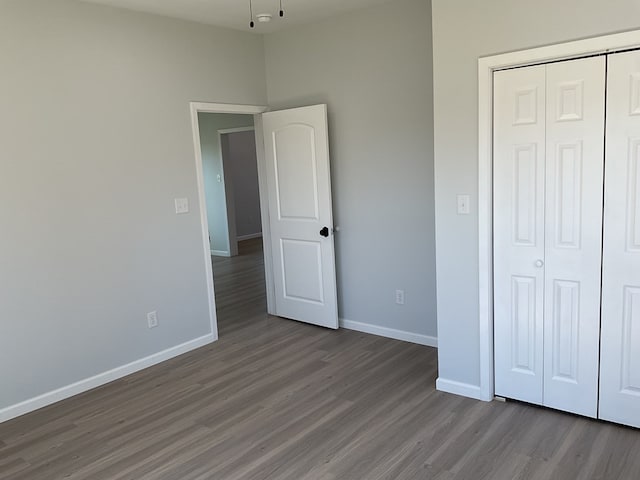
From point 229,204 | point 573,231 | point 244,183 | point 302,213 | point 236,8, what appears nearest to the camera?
point 573,231

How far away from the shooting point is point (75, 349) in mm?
3559

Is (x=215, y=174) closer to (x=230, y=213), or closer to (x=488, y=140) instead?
(x=230, y=213)

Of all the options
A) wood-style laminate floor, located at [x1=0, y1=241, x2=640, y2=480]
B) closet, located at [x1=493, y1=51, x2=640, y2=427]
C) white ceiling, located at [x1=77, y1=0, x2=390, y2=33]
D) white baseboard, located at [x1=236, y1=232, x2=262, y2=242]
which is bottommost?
wood-style laminate floor, located at [x1=0, y1=241, x2=640, y2=480]

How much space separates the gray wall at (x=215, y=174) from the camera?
7961mm

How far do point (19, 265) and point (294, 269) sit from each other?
230cm

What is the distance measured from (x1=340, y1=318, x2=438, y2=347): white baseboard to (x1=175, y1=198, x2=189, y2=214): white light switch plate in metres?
1.71

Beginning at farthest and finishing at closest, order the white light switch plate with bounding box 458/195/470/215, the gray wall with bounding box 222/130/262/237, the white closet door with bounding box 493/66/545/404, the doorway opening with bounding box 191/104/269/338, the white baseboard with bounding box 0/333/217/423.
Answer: the gray wall with bounding box 222/130/262/237, the doorway opening with bounding box 191/104/269/338, the white baseboard with bounding box 0/333/217/423, the white light switch plate with bounding box 458/195/470/215, the white closet door with bounding box 493/66/545/404

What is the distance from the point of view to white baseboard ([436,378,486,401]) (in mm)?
3193

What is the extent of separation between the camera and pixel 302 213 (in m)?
4.61

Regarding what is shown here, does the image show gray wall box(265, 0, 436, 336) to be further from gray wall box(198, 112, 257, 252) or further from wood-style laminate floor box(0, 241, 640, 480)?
gray wall box(198, 112, 257, 252)

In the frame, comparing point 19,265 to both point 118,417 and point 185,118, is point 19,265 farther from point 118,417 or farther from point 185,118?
point 185,118

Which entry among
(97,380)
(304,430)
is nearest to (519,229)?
(304,430)

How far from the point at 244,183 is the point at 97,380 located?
22.0 ft

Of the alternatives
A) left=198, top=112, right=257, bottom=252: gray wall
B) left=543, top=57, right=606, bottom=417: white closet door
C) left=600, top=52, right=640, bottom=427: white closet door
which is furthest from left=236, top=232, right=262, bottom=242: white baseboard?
left=600, top=52, right=640, bottom=427: white closet door
